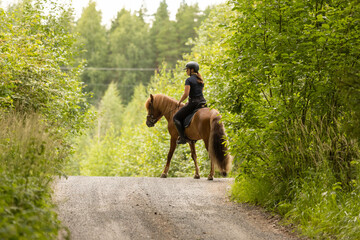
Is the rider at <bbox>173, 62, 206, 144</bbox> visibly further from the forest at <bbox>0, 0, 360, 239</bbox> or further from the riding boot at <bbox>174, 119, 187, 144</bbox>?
the forest at <bbox>0, 0, 360, 239</bbox>

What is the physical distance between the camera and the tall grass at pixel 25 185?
4324mm

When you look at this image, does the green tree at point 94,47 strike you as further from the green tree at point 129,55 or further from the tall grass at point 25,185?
the tall grass at point 25,185

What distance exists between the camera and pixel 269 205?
28.3ft

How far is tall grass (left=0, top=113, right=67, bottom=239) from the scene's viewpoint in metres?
4.32

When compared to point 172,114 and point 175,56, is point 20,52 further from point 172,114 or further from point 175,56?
point 175,56

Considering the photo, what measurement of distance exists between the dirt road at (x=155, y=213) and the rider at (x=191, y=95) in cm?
200

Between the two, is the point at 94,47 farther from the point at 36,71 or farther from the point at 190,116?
the point at 36,71

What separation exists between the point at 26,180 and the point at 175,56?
76580 mm

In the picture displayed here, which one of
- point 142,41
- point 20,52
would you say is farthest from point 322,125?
point 142,41

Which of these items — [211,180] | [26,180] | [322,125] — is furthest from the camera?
[211,180]

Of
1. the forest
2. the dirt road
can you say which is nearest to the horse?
the dirt road

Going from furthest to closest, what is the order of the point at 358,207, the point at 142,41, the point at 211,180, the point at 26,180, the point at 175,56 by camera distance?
the point at 142,41 → the point at 175,56 → the point at 211,180 → the point at 358,207 → the point at 26,180

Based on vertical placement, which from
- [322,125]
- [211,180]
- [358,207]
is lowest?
[211,180]

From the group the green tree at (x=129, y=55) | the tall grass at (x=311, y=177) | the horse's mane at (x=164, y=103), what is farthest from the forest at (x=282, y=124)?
the green tree at (x=129, y=55)
